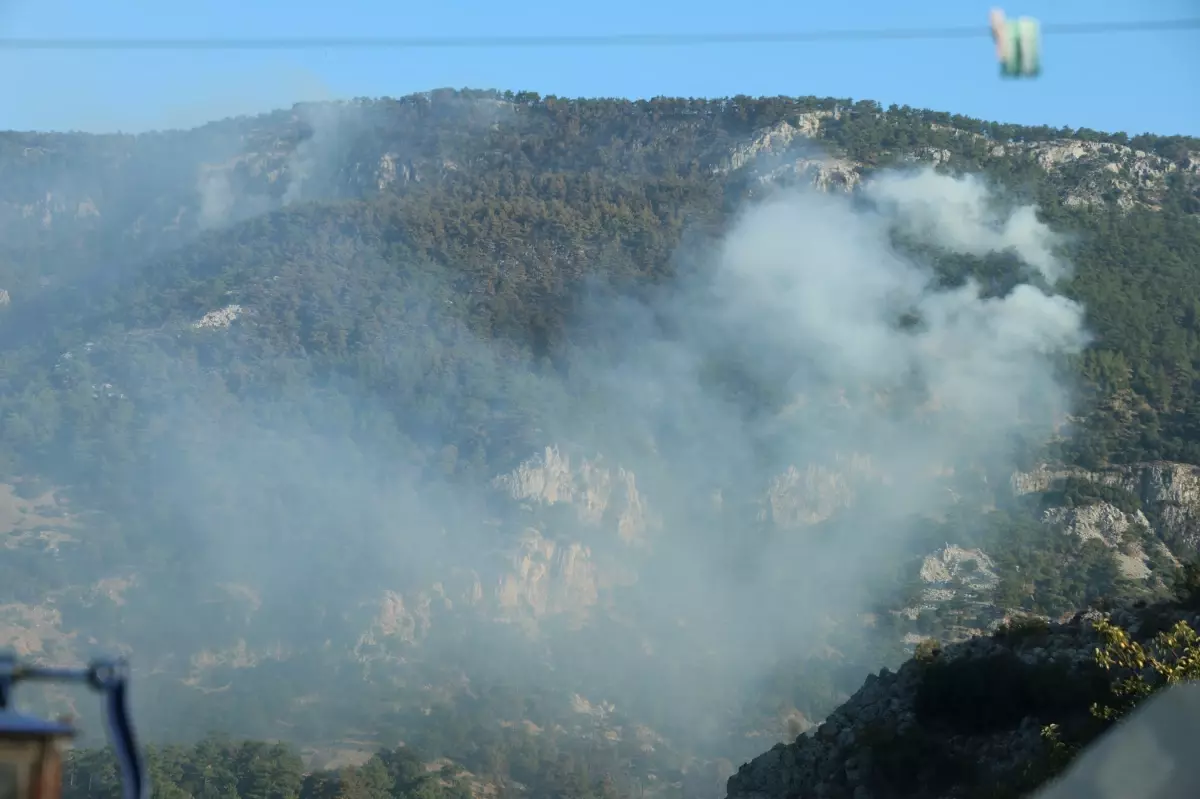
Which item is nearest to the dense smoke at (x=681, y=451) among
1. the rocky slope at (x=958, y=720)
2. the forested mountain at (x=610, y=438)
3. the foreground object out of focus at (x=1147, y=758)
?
the forested mountain at (x=610, y=438)

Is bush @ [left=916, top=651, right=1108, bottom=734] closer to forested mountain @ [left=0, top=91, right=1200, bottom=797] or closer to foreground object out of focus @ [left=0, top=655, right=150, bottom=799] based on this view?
foreground object out of focus @ [left=0, top=655, right=150, bottom=799]

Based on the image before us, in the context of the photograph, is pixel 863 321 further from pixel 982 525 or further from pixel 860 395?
pixel 982 525

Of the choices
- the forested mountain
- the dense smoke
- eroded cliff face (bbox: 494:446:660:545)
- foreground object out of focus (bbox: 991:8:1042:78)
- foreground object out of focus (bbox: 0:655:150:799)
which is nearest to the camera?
foreground object out of focus (bbox: 0:655:150:799)

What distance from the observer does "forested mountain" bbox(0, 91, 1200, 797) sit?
214 feet

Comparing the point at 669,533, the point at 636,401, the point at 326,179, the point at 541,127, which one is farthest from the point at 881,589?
the point at 326,179

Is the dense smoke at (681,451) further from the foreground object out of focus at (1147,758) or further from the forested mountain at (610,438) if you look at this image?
the foreground object out of focus at (1147,758)

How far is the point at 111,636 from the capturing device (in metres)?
70.2

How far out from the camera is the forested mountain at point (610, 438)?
6538cm

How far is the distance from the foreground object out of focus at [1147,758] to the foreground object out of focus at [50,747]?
12670mm

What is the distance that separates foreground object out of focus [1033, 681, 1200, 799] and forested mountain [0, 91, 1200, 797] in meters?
33.8

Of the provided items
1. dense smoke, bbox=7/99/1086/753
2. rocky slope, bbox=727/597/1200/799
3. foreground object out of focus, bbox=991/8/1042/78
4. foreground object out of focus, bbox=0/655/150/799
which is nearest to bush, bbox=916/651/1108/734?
rocky slope, bbox=727/597/1200/799

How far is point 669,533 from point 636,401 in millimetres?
9121

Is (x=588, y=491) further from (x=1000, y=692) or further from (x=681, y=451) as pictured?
(x=1000, y=692)

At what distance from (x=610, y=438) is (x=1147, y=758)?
6585 cm
